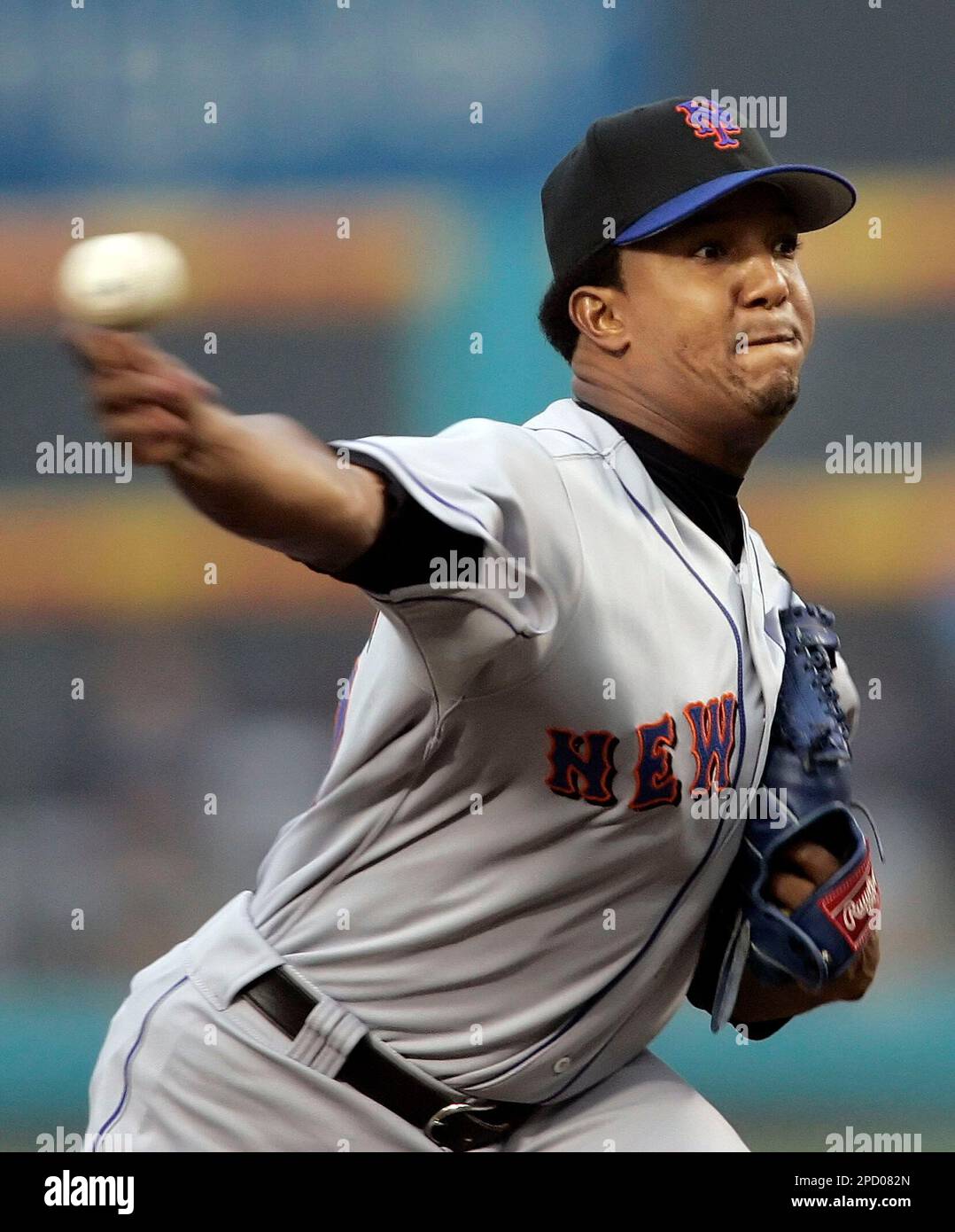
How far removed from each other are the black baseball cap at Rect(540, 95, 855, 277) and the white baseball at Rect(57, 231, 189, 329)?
25.2 inches

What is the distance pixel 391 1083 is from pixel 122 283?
31.8 inches

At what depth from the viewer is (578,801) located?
1432 millimetres

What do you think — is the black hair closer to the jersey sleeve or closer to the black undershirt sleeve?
the jersey sleeve

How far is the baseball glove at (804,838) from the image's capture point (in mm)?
1573

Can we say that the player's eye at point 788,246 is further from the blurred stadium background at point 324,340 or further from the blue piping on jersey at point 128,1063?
the blurred stadium background at point 324,340

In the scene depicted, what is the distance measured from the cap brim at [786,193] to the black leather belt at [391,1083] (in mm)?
767

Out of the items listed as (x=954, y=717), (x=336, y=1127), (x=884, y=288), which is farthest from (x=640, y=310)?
(x=884, y=288)

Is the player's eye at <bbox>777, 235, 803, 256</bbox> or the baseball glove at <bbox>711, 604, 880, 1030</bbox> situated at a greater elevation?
the player's eye at <bbox>777, 235, 803, 256</bbox>

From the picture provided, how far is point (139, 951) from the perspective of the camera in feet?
14.0

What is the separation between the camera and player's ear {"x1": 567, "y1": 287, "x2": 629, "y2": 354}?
63.5 inches

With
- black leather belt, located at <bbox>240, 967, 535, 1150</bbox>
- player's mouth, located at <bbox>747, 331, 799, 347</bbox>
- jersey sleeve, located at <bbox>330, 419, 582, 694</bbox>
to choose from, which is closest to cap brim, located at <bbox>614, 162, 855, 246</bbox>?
player's mouth, located at <bbox>747, 331, 799, 347</bbox>

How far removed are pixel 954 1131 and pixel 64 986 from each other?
2.18 m

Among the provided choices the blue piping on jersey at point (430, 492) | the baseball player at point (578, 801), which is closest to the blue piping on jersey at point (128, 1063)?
the baseball player at point (578, 801)

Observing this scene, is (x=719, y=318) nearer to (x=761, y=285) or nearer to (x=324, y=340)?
(x=761, y=285)
